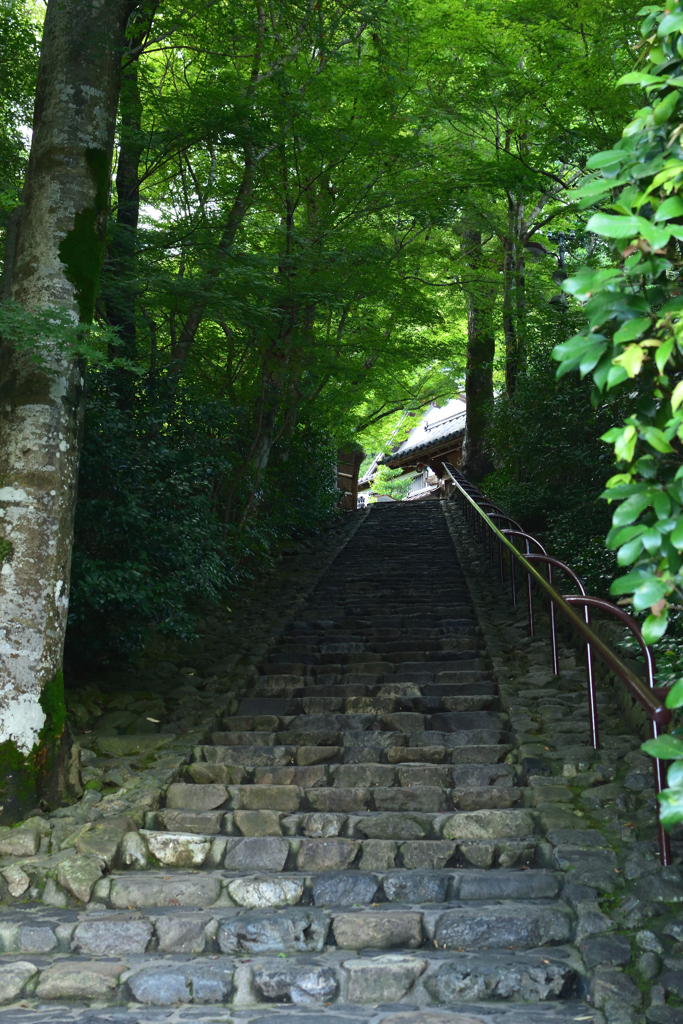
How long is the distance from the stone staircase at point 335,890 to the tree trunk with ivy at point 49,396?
873 millimetres

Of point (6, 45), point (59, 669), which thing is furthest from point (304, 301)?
point (59, 669)

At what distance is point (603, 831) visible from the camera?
4477 mm

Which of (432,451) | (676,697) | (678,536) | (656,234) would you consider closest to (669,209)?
(656,234)

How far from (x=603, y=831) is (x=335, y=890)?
1411 millimetres

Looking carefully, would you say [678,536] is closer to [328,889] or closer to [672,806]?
[672,806]

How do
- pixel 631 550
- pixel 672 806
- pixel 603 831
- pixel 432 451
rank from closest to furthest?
pixel 672 806 → pixel 631 550 → pixel 603 831 → pixel 432 451

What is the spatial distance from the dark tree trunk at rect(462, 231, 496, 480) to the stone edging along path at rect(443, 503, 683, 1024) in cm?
977

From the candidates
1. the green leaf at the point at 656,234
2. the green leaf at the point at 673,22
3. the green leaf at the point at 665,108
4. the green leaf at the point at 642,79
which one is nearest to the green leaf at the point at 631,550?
the green leaf at the point at 656,234

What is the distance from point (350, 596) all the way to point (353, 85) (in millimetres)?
5940

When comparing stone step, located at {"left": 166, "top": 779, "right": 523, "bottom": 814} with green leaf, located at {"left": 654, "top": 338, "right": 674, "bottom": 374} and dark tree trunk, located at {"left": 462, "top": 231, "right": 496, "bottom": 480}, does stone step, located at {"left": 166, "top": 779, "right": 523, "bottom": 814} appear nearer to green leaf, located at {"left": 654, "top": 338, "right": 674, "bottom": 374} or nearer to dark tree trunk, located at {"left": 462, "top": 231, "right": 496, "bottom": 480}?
green leaf, located at {"left": 654, "top": 338, "right": 674, "bottom": 374}

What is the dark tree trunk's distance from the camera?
51.6 ft

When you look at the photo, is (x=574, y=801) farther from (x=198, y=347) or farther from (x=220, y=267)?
(x=198, y=347)

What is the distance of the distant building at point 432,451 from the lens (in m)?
25.3

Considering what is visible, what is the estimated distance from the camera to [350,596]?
431 inches
